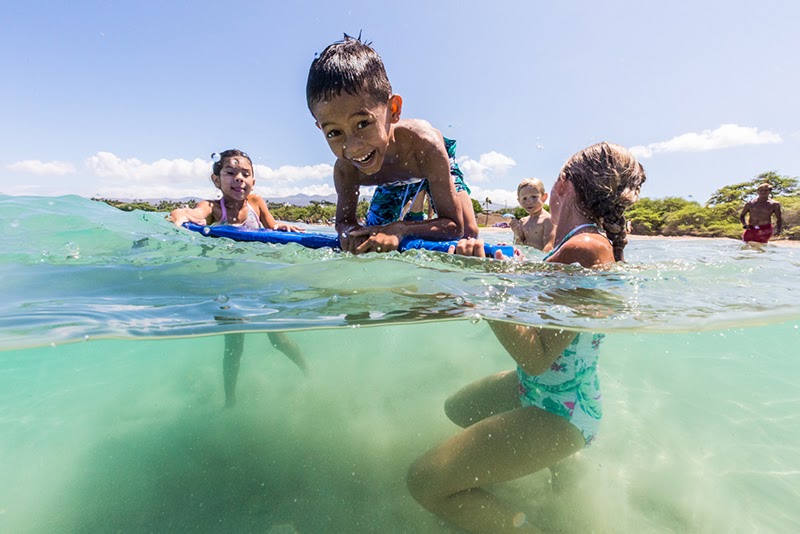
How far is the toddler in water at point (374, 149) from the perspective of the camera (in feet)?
11.1

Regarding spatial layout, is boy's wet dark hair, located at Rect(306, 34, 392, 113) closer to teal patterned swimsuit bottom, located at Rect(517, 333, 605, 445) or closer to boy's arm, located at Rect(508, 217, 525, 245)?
teal patterned swimsuit bottom, located at Rect(517, 333, 605, 445)

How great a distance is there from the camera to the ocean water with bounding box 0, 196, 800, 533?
11.2 ft

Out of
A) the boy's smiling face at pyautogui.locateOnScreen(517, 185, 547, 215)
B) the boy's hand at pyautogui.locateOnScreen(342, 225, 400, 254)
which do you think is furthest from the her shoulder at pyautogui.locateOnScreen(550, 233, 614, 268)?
the boy's smiling face at pyautogui.locateOnScreen(517, 185, 547, 215)

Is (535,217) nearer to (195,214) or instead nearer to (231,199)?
(231,199)

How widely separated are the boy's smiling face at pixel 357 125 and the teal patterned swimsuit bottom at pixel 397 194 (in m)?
1.10

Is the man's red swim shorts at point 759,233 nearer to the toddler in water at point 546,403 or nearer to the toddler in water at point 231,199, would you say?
the toddler in water at point 546,403

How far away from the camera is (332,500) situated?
3604 millimetres

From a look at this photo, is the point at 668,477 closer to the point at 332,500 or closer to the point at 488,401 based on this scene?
the point at 488,401

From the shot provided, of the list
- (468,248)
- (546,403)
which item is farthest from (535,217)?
(546,403)

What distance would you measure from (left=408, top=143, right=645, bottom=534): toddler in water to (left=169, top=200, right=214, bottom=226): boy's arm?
17.1 ft

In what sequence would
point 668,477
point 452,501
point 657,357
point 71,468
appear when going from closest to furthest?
1. point 452,501
2. point 668,477
3. point 71,468
4. point 657,357

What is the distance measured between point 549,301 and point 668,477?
218cm

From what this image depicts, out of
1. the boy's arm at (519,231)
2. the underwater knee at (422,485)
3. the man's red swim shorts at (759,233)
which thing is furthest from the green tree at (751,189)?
the underwater knee at (422,485)

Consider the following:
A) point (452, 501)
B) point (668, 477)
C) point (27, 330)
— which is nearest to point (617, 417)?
point (668, 477)
